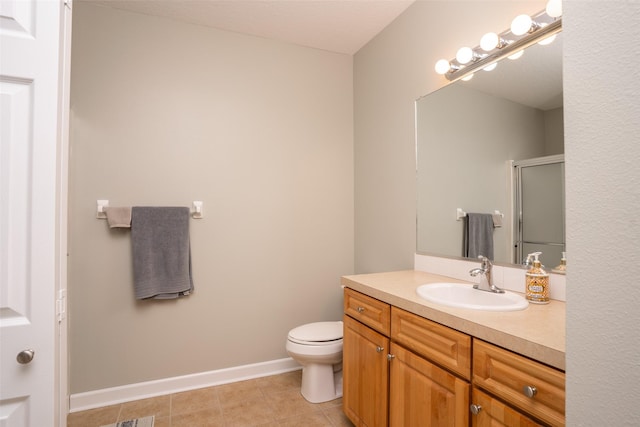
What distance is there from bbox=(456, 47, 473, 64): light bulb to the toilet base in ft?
6.74

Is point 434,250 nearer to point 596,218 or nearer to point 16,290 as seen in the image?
point 596,218

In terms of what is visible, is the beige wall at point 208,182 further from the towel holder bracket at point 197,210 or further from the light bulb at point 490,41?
the light bulb at point 490,41

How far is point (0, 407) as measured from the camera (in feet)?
2.99

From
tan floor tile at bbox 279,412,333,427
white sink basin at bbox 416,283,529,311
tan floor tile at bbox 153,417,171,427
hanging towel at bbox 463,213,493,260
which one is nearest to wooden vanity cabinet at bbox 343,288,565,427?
white sink basin at bbox 416,283,529,311

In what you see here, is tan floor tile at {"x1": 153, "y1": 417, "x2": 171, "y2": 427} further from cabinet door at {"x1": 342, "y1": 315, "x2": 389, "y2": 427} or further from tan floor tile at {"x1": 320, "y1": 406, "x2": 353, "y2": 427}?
cabinet door at {"x1": 342, "y1": 315, "x2": 389, "y2": 427}

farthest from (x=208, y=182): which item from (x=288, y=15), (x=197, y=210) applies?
(x=288, y=15)

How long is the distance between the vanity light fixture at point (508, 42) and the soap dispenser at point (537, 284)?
0.99m

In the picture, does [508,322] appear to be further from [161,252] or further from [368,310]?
[161,252]

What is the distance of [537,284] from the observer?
133 centimetres

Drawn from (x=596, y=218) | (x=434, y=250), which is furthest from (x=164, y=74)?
(x=596, y=218)

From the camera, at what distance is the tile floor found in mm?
1956

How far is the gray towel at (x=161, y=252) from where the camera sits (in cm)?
218

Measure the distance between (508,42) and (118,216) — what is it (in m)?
2.47

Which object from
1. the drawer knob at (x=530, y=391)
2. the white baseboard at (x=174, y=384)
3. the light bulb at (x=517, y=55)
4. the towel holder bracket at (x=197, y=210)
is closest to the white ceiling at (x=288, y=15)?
the light bulb at (x=517, y=55)
